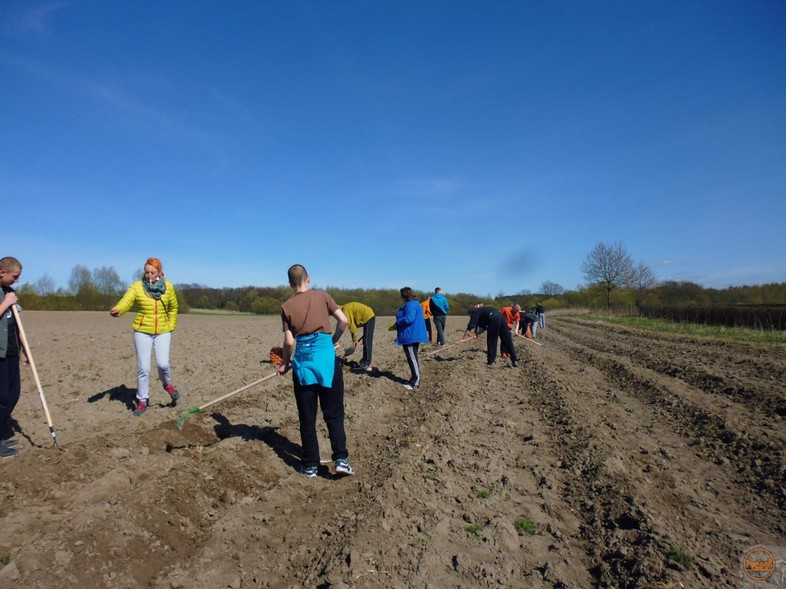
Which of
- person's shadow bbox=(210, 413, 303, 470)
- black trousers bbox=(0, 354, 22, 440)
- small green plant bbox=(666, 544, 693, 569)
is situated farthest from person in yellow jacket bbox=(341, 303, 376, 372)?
small green plant bbox=(666, 544, 693, 569)

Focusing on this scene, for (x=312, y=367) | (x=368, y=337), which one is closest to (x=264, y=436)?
(x=312, y=367)

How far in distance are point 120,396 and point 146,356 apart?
174cm

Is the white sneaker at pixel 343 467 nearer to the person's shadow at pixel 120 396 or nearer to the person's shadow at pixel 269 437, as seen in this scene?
the person's shadow at pixel 269 437

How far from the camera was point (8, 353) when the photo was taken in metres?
4.76

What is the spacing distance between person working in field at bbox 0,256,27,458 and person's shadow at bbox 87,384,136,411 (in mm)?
1822

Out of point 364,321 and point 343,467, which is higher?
point 364,321

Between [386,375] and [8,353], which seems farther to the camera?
[386,375]

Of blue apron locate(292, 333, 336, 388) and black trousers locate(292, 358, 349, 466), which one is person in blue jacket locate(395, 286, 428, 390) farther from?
blue apron locate(292, 333, 336, 388)

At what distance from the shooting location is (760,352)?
44.8 ft

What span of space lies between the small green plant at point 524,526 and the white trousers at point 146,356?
16.0 ft

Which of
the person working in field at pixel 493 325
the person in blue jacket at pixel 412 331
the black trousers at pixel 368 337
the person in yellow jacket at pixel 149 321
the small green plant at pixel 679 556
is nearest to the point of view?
the small green plant at pixel 679 556

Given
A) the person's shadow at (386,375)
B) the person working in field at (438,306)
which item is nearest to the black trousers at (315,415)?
the person's shadow at (386,375)

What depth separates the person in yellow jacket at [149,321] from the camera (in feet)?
20.1

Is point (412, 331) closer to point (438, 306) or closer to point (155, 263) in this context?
point (155, 263)
